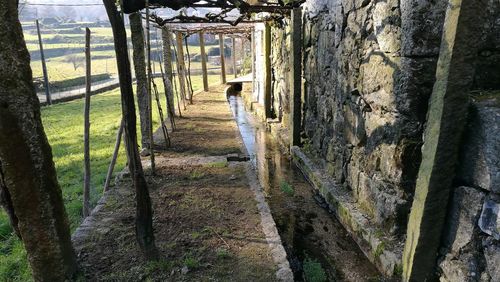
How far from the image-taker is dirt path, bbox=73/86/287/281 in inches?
130

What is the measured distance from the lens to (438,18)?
127 inches

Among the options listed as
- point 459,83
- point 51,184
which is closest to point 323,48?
point 459,83

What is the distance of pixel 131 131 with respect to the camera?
3100mm

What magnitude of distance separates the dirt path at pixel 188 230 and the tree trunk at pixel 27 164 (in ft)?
1.82

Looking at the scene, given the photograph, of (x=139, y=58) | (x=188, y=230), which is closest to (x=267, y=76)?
(x=139, y=58)

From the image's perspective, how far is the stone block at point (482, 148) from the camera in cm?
250

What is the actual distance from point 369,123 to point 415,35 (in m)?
1.40

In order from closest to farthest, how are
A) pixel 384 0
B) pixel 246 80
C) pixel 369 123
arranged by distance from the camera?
pixel 384 0 < pixel 369 123 < pixel 246 80

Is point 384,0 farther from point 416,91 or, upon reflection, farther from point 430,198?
point 430,198

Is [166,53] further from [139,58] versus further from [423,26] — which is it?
[423,26]

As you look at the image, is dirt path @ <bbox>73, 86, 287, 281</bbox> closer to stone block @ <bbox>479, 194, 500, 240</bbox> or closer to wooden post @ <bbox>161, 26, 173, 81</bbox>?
stone block @ <bbox>479, 194, 500, 240</bbox>

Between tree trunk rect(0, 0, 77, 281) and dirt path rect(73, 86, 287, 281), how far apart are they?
0.56m

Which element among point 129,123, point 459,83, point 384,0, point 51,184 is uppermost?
point 384,0

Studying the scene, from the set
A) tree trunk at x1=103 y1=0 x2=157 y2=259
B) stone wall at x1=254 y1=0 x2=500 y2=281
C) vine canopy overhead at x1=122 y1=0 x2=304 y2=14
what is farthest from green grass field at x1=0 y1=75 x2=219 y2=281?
stone wall at x1=254 y1=0 x2=500 y2=281
